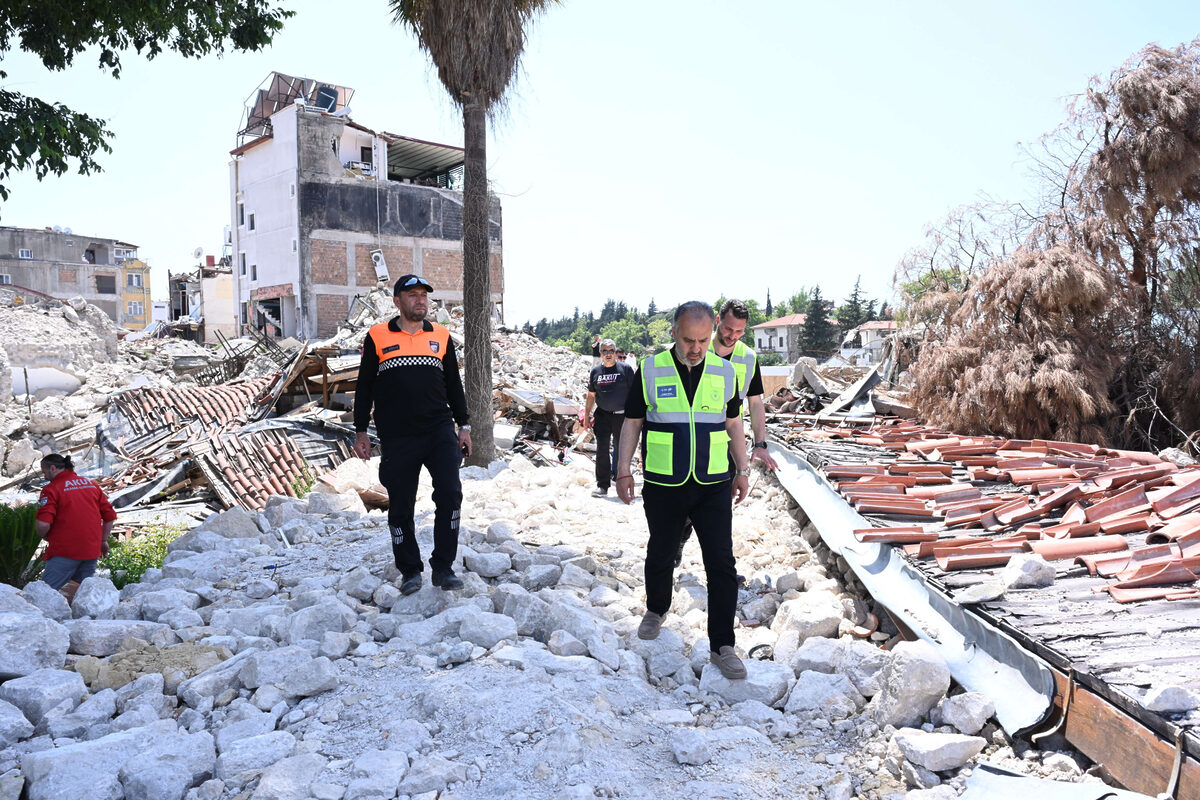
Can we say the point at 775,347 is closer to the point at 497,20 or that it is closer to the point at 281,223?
the point at 281,223

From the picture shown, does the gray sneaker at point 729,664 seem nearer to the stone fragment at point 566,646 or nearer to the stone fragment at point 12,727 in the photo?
the stone fragment at point 566,646

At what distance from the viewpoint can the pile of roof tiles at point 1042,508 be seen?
4031 mm

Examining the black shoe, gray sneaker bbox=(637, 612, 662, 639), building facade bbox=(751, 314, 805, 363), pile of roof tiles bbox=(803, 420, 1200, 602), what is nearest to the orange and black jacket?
the black shoe

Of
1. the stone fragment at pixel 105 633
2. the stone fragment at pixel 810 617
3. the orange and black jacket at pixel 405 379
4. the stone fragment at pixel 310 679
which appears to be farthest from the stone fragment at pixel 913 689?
the stone fragment at pixel 105 633

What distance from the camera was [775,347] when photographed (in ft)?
263

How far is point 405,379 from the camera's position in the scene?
471 cm

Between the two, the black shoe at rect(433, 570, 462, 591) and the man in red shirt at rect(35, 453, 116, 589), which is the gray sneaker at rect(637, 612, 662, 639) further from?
the man in red shirt at rect(35, 453, 116, 589)

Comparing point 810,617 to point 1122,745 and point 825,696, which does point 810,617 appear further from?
point 1122,745

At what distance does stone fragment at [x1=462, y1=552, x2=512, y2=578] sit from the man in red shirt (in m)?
2.88

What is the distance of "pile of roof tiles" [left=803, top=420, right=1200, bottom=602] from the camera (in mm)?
4031

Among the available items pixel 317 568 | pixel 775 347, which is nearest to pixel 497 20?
pixel 317 568

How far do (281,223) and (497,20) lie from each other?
97.7ft

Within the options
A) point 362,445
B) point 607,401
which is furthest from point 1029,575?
point 607,401

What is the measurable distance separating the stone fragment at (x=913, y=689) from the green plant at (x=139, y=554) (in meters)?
4.85
